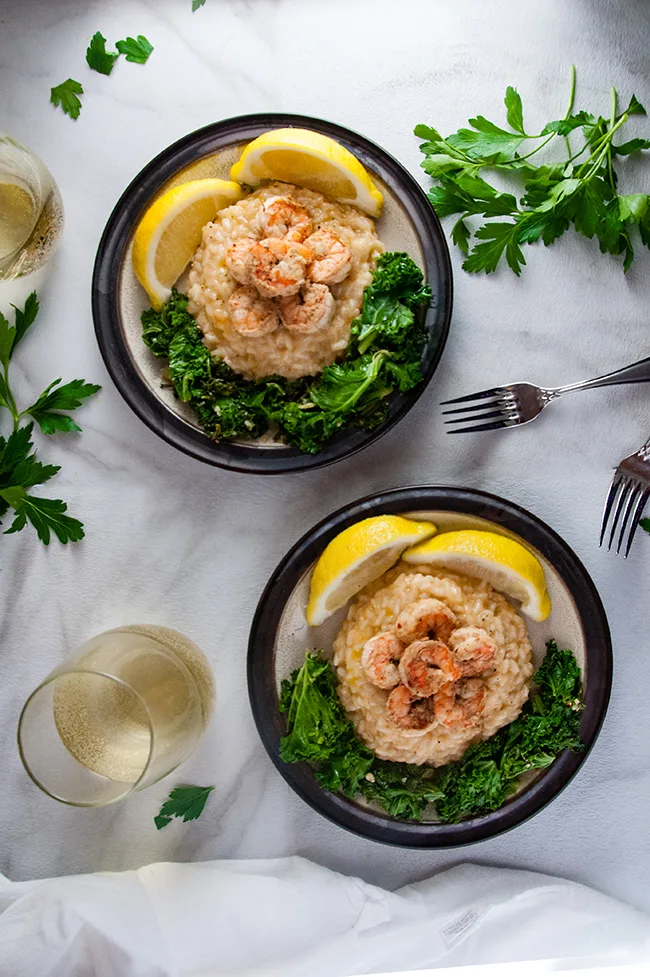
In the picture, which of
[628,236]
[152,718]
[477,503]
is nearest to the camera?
[152,718]

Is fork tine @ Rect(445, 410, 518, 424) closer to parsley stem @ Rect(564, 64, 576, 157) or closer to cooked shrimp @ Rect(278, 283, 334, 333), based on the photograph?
cooked shrimp @ Rect(278, 283, 334, 333)

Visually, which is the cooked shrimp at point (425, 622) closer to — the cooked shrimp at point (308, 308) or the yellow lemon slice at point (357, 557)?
the yellow lemon slice at point (357, 557)

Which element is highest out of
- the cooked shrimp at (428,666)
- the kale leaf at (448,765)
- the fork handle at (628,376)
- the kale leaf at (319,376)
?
the fork handle at (628,376)

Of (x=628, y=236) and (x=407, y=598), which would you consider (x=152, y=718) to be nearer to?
(x=407, y=598)

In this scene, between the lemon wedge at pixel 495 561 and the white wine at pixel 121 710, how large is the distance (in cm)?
83

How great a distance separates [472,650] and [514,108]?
1.65 meters

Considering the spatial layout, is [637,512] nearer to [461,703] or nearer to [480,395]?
[480,395]

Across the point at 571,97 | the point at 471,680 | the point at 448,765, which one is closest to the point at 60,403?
the point at 471,680

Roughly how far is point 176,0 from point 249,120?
61 cm


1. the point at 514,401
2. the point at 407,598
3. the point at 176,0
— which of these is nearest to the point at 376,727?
the point at 407,598

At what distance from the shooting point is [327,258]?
2680 mm

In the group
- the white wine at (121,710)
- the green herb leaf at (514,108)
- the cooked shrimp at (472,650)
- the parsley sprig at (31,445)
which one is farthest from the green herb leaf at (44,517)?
the green herb leaf at (514,108)

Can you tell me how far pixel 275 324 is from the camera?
107 inches

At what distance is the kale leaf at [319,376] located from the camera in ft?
8.95
